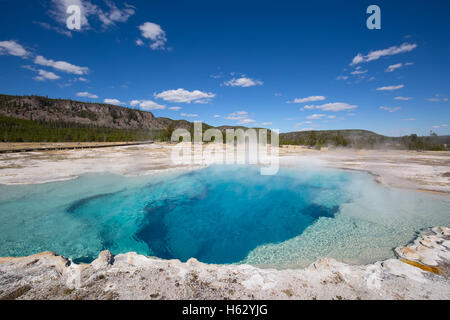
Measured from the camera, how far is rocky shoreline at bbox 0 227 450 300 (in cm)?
394

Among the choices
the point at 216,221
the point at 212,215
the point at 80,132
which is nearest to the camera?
the point at 216,221

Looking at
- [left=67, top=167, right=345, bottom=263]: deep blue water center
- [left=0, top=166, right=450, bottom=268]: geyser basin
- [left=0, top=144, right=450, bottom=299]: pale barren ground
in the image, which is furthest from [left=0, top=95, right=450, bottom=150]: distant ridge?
[left=0, top=144, right=450, bottom=299]: pale barren ground

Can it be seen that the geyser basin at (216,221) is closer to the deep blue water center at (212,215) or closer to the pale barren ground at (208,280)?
the deep blue water center at (212,215)

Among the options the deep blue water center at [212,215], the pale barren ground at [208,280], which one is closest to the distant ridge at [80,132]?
the deep blue water center at [212,215]

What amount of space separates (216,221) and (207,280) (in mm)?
6883

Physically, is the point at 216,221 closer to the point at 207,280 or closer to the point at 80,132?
the point at 207,280

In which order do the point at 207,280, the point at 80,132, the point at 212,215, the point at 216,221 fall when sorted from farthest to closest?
the point at 80,132 → the point at 212,215 → the point at 216,221 → the point at 207,280

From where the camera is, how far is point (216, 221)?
1131 centimetres

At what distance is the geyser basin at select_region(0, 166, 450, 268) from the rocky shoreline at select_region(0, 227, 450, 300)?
5.86 feet

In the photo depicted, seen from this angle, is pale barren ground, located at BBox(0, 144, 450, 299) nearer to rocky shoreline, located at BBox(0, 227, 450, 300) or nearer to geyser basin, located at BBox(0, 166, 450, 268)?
rocky shoreline, located at BBox(0, 227, 450, 300)

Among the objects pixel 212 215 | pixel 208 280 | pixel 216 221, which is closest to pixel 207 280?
pixel 208 280

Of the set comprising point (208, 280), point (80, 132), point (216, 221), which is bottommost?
point (216, 221)

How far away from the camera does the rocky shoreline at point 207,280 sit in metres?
3.94
